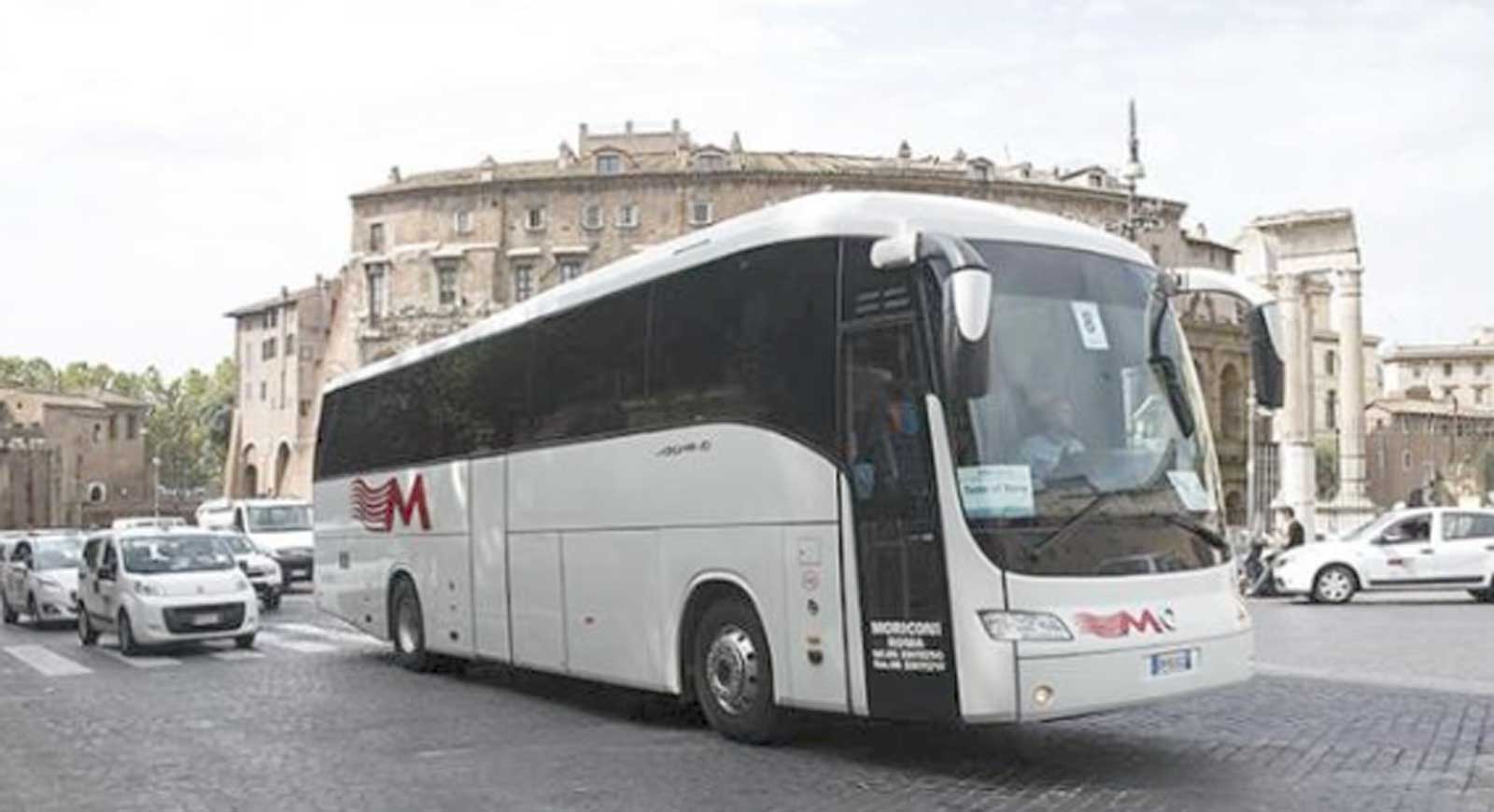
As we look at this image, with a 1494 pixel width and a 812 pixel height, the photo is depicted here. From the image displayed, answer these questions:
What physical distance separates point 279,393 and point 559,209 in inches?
1095

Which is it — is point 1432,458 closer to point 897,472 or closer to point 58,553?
point 58,553

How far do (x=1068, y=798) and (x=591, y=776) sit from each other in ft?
9.70

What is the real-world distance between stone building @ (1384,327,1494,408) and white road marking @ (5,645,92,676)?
151 m

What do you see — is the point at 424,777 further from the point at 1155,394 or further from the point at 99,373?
the point at 99,373

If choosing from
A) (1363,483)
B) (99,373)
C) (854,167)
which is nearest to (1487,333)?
(854,167)

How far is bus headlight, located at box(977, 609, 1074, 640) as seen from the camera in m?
8.66

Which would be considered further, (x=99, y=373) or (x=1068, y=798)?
(x=99, y=373)

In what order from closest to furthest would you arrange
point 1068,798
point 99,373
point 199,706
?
point 1068,798, point 199,706, point 99,373

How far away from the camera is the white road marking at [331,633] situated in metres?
20.9

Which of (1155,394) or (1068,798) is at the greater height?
(1155,394)

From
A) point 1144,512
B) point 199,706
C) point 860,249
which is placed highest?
point 860,249

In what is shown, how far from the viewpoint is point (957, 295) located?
27.1 feet

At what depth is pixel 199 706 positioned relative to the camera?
13922 millimetres

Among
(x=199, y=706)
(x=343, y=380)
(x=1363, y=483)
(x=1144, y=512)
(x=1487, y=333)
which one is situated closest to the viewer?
(x=1144, y=512)
